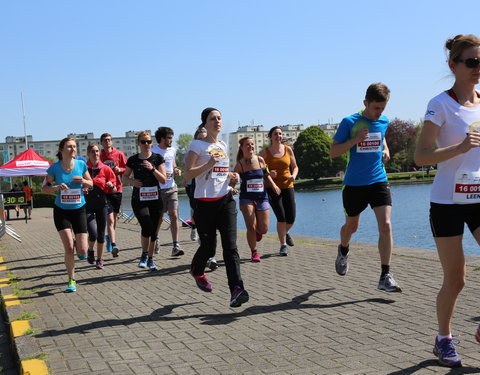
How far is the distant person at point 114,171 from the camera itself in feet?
37.1

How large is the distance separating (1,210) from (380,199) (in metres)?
10.6

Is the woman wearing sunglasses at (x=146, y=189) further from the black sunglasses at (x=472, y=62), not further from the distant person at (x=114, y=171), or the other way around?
the black sunglasses at (x=472, y=62)

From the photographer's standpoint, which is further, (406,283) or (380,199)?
(406,283)

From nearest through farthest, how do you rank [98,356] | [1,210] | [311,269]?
[98,356] < [311,269] < [1,210]

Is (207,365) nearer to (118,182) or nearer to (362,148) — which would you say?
(362,148)

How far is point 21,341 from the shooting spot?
527cm

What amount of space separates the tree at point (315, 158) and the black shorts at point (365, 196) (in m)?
94.5

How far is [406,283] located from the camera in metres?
6.98

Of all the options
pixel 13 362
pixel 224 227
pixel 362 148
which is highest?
pixel 362 148

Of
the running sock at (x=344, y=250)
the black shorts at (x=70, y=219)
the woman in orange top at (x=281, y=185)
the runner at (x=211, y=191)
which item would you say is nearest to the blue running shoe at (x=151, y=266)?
the black shorts at (x=70, y=219)

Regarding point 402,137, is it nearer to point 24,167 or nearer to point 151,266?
point 24,167

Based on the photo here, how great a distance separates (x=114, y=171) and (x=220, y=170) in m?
5.61

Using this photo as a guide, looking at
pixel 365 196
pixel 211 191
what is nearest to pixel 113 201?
pixel 211 191

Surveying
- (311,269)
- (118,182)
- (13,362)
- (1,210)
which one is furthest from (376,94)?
(1,210)
